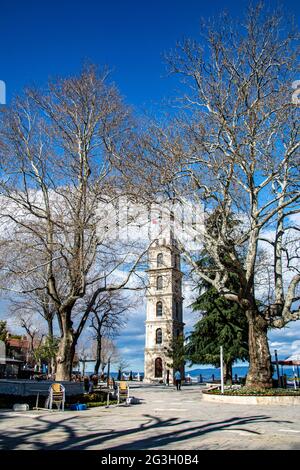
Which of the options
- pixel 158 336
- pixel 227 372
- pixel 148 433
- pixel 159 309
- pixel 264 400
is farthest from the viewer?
pixel 159 309

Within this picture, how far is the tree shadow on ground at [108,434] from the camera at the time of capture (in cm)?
679

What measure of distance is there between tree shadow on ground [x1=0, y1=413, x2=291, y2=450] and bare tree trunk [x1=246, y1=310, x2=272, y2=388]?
317 inches

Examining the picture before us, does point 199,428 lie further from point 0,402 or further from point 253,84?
point 253,84

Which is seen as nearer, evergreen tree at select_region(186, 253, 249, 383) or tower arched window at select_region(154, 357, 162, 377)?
evergreen tree at select_region(186, 253, 249, 383)

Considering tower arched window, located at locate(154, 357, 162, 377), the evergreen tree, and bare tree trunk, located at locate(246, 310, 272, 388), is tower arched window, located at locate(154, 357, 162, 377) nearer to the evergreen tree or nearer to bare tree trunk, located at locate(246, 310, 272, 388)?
the evergreen tree

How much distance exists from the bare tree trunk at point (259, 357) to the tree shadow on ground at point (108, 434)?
317 inches

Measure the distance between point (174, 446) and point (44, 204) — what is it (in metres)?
15.2

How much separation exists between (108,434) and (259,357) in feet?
38.8

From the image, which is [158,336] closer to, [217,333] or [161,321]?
[161,321]

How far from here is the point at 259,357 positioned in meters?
18.2

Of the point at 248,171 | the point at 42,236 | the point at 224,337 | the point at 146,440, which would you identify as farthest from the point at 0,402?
the point at 224,337

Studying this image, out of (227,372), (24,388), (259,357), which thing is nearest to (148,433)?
(24,388)

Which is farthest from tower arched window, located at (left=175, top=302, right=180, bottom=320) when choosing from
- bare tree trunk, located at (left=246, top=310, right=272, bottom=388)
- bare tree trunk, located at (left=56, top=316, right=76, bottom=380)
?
bare tree trunk, located at (left=56, top=316, right=76, bottom=380)

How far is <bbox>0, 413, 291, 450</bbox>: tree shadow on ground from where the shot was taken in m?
6.79
